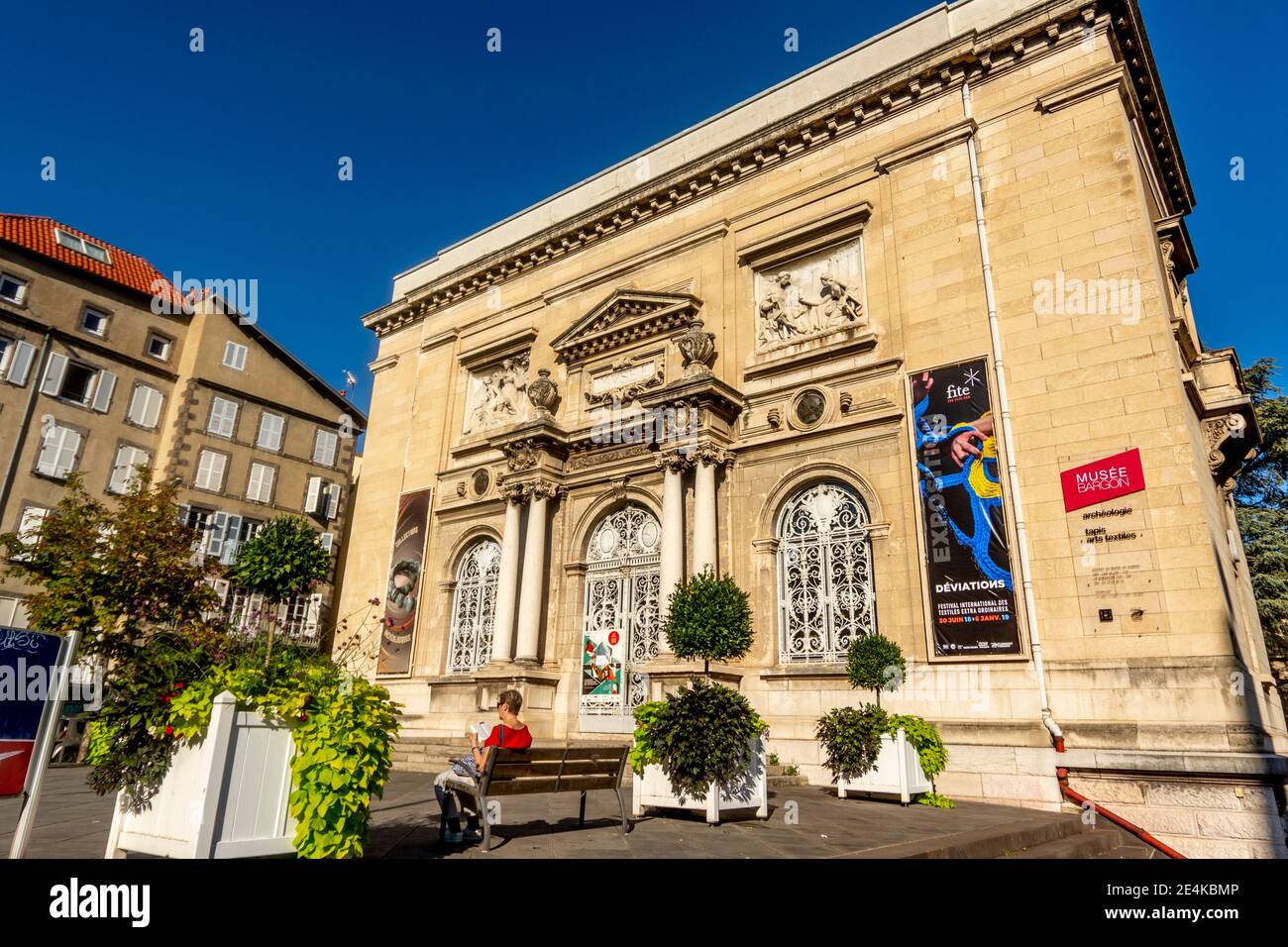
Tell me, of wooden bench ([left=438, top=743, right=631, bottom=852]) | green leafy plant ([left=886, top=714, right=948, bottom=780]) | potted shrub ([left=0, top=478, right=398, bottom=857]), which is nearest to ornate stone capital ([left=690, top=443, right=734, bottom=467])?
green leafy plant ([left=886, top=714, right=948, bottom=780])

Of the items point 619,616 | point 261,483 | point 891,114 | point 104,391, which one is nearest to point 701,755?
point 619,616

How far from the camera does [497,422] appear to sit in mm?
21156

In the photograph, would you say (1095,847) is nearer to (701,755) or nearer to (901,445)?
(701,755)

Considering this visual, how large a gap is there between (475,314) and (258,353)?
13.0 metres

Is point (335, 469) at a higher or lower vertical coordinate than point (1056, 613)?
higher

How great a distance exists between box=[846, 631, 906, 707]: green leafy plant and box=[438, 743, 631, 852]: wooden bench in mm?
5371

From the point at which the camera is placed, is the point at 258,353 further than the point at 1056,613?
Yes

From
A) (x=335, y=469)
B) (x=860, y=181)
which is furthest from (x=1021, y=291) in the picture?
(x=335, y=469)

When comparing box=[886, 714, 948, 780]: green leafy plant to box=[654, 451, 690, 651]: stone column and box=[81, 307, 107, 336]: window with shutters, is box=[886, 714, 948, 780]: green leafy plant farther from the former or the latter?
box=[81, 307, 107, 336]: window with shutters

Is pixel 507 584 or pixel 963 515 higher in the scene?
pixel 963 515

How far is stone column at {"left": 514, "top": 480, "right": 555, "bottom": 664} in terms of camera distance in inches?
667

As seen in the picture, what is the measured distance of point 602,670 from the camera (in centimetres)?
1661

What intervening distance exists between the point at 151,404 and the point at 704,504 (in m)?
23.3
